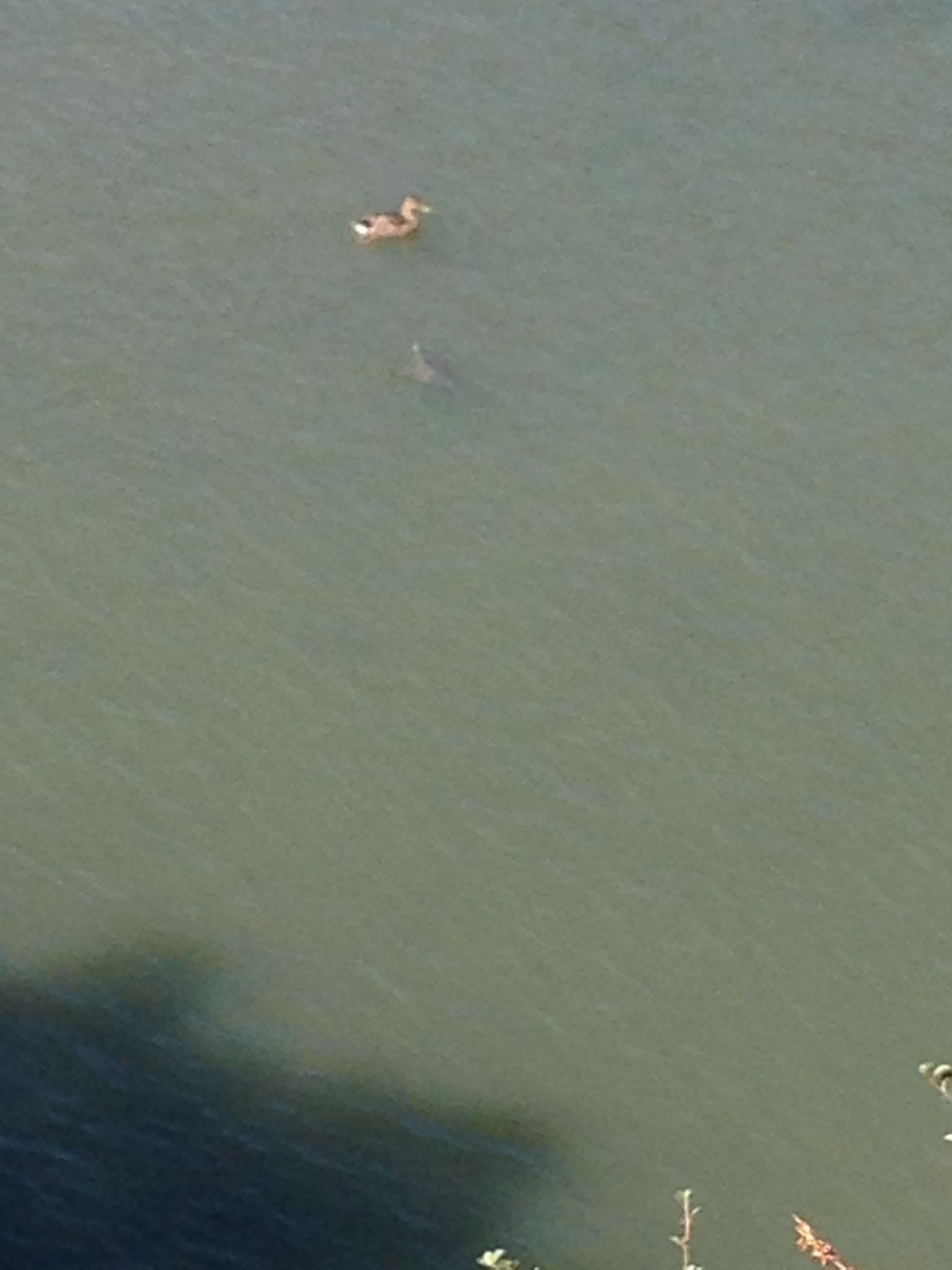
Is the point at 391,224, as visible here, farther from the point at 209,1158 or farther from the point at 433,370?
the point at 209,1158

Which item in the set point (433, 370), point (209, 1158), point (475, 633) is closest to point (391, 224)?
point (433, 370)

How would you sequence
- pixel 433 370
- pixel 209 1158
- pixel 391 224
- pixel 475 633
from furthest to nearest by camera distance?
pixel 391 224 < pixel 433 370 < pixel 475 633 < pixel 209 1158

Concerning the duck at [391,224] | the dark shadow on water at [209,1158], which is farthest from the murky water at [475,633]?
the duck at [391,224]

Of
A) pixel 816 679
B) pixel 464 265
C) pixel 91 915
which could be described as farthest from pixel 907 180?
pixel 91 915

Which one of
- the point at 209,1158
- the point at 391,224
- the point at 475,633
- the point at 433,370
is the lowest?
the point at 209,1158

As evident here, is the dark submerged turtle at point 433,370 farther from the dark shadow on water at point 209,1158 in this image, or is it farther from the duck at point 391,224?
the dark shadow on water at point 209,1158

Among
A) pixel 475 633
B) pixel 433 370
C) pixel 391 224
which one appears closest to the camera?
pixel 475 633
